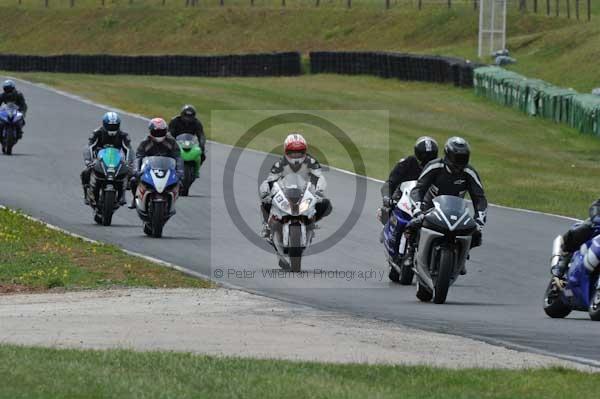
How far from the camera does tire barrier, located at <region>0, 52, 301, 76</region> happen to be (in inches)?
2334

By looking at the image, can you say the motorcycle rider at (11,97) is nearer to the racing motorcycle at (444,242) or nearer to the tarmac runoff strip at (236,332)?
the tarmac runoff strip at (236,332)

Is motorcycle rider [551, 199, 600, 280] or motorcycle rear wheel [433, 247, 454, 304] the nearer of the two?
motorcycle rider [551, 199, 600, 280]

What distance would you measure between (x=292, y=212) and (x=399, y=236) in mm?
1297

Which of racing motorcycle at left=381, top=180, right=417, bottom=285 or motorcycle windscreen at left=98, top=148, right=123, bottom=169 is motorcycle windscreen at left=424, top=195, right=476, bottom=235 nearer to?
racing motorcycle at left=381, top=180, right=417, bottom=285

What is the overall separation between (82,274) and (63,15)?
68071 mm

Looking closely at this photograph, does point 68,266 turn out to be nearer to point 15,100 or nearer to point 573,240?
point 573,240

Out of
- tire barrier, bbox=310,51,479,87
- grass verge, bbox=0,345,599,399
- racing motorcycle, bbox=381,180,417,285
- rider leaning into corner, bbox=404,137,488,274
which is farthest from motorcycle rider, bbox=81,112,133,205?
tire barrier, bbox=310,51,479,87

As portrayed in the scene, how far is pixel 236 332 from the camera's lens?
39.0 ft

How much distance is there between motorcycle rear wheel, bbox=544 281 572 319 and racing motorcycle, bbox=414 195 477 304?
105 cm

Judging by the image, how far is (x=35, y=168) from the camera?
28.9m

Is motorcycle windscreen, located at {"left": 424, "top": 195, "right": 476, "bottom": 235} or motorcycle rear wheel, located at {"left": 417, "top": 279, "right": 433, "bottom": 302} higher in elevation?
motorcycle windscreen, located at {"left": 424, "top": 195, "right": 476, "bottom": 235}

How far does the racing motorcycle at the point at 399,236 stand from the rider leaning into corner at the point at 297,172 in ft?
2.75

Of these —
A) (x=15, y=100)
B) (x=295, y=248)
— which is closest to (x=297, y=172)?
(x=295, y=248)

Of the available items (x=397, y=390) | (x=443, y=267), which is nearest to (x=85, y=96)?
(x=443, y=267)
